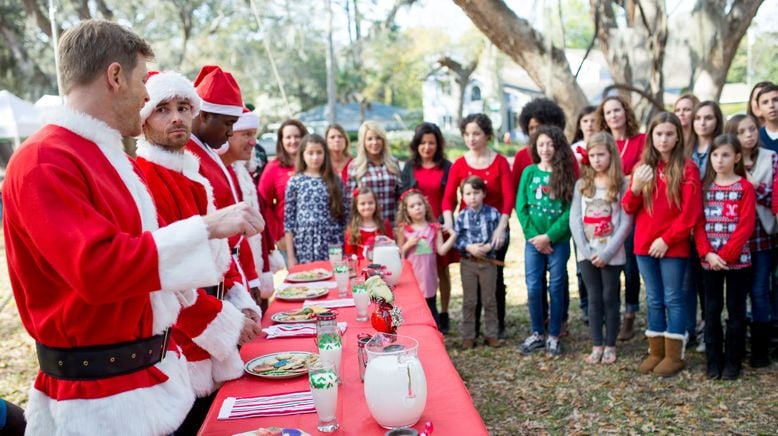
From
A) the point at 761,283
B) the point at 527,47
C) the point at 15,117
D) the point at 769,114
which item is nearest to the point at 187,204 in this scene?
the point at 761,283

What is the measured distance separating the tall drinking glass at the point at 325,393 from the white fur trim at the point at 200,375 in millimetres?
586

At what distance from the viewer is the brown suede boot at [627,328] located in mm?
5090

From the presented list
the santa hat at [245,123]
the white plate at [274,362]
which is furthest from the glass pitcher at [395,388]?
the santa hat at [245,123]

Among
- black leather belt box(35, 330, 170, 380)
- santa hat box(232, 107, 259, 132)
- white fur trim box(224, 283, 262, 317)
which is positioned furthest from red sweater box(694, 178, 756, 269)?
black leather belt box(35, 330, 170, 380)

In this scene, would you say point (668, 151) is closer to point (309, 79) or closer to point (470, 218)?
point (470, 218)

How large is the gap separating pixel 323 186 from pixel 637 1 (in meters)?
4.74

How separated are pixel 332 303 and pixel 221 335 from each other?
45.3 inches

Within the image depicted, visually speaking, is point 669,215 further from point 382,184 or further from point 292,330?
point 292,330

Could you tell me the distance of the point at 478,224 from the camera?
4.96 metres

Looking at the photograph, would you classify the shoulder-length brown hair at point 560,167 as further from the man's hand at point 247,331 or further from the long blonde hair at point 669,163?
the man's hand at point 247,331

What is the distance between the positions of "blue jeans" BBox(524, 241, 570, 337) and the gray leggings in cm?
19

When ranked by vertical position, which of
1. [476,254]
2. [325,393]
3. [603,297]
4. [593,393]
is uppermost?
[325,393]

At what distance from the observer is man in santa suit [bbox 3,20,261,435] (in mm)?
1467

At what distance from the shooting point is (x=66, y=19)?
19062mm
